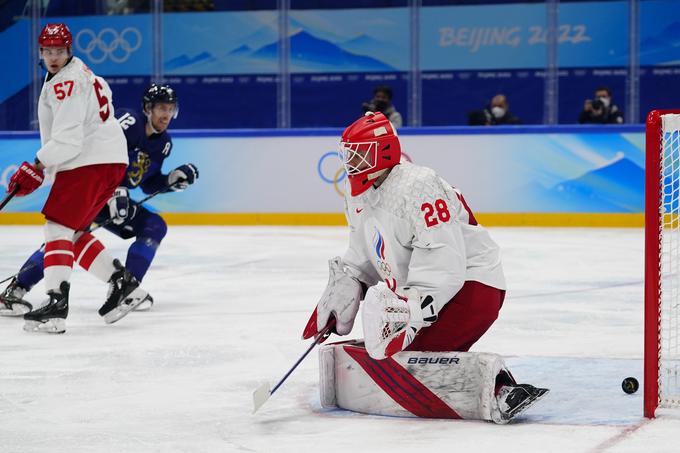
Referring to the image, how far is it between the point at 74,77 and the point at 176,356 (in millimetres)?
1164

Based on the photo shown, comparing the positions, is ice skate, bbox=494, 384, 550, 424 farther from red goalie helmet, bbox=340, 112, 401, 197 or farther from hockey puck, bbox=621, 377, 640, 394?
red goalie helmet, bbox=340, 112, 401, 197

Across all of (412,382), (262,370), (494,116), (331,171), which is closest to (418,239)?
(412,382)

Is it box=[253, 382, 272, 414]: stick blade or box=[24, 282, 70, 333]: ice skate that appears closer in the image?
box=[253, 382, 272, 414]: stick blade

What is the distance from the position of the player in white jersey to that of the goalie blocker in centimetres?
172

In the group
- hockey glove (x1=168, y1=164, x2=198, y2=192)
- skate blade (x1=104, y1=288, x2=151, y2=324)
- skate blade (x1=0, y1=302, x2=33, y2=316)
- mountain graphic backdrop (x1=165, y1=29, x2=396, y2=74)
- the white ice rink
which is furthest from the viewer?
mountain graphic backdrop (x1=165, y1=29, x2=396, y2=74)

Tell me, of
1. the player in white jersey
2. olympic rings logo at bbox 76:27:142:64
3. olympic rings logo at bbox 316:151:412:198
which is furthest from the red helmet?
olympic rings logo at bbox 76:27:142:64

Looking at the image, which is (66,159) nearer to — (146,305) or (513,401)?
(146,305)

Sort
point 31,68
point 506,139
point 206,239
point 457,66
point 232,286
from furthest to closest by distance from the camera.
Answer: point 457,66 → point 31,68 → point 506,139 → point 206,239 → point 232,286

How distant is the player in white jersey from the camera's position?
425 centimetres

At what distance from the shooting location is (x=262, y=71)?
1189 cm

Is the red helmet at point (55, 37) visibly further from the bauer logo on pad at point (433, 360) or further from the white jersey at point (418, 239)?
the bauer logo on pad at point (433, 360)

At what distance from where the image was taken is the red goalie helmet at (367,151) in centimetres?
280

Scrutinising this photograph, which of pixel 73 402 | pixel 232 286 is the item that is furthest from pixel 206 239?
pixel 73 402

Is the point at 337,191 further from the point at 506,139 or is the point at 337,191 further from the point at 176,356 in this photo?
the point at 176,356
